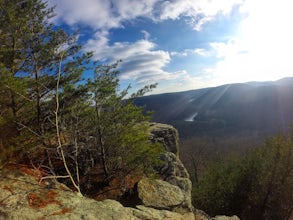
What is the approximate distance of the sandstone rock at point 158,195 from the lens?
13.4 meters

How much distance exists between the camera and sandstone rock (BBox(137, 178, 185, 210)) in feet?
44.0

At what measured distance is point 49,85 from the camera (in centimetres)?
1439

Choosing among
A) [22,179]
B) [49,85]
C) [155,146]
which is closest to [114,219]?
[22,179]

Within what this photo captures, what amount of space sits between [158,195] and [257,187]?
1313 cm

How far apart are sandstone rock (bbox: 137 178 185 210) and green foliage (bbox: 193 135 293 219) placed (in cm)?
1108

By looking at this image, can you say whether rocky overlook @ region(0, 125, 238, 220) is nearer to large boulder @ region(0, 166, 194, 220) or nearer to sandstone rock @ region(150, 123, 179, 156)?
large boulder @ region(0, 166, 194, 220)

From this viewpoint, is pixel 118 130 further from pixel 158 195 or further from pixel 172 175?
pixel 172 175

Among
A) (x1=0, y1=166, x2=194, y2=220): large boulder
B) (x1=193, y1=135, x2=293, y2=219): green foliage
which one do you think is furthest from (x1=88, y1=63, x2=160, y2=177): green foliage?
(x1=193, y1=135, x2=293, y2=219): green foliage

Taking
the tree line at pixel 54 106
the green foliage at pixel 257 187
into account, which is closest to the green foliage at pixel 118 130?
the tree line at pixel 54 106

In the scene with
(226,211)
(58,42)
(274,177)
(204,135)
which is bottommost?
(204,135)

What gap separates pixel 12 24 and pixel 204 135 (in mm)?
147424

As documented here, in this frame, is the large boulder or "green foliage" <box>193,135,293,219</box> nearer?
the large boulder

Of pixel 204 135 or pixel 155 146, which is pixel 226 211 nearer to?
pixel 155 146

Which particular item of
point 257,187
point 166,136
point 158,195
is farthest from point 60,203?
point 257,187
